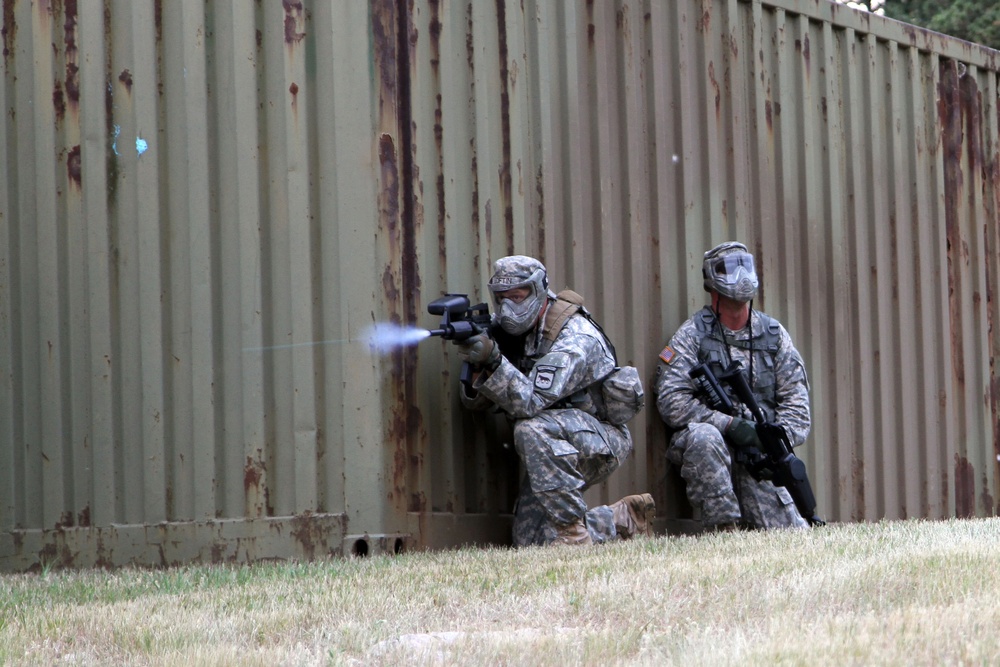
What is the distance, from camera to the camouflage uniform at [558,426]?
24.2 ft

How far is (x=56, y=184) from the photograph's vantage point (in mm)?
7262

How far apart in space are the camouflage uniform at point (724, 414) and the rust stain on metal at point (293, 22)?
2.75 metres

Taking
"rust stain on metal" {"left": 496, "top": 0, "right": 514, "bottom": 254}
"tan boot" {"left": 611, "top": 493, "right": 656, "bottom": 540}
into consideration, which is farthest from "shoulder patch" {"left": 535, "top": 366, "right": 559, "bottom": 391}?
"tan boot" {"left": 611, "top": 493, "right": 656, "bottom": 540}

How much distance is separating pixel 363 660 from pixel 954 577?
202 cm

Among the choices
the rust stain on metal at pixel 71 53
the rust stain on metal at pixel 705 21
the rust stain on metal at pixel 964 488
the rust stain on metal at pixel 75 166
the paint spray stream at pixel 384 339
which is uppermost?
the rust stain on metal at pixel 705 21

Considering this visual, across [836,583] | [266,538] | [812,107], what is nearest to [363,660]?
[836,583]

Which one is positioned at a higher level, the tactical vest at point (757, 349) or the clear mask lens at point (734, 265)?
the clear mask lens at point (734, 265)

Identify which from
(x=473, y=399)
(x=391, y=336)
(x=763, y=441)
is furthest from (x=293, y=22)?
(x=763, y=441)

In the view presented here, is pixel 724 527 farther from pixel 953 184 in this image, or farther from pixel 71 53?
pixel 71 53

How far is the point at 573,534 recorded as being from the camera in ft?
24.4

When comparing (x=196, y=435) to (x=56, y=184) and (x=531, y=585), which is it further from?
(x=531, y=585)

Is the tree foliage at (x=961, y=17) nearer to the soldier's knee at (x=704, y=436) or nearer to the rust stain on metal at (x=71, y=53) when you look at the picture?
the soldier's knee at (x=704, y=436)

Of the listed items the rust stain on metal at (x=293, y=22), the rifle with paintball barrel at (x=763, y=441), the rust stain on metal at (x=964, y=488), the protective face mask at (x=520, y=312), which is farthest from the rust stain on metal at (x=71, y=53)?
the rust stain on metal at (x=964, y=488)

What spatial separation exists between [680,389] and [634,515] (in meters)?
0.86
